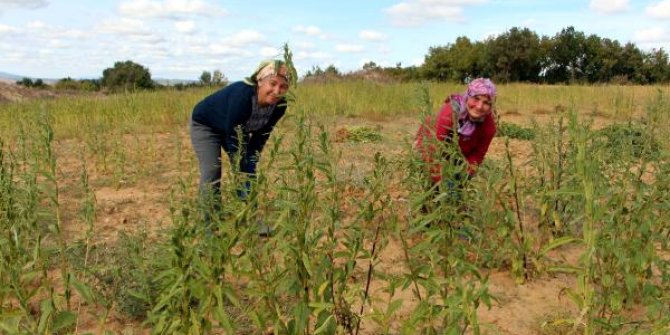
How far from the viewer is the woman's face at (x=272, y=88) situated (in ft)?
10.9

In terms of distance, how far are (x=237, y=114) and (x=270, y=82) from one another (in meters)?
0.34

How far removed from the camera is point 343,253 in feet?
6.23

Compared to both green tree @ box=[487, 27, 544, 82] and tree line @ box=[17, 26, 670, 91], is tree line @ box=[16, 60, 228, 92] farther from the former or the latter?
green tree @ box=[487, 27, 544, 82]

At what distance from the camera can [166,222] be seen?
13.8 feet

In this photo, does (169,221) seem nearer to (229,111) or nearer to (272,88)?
(229,111)

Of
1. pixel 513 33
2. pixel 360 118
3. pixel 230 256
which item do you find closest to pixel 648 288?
Answer: pixel 230 256

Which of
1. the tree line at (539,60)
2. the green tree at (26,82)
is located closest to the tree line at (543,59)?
the tree line at (539,60)

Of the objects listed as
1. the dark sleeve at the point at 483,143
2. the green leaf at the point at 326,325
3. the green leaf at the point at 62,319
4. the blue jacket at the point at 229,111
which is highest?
the blue jacket at the point at 229,111

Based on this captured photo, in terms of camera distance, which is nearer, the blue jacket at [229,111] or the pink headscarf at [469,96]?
the blue jacket at [229,111]

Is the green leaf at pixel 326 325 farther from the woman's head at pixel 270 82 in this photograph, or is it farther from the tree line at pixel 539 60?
the tree line at pixel 539 60

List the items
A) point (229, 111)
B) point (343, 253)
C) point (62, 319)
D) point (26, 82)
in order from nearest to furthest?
1. point (62, 319)
2. point (343, 253)
3. point (229, 111)
4. point (26, 82)

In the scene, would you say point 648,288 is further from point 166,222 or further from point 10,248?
point 166,222

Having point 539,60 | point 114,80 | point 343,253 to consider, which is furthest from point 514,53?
point 343,253

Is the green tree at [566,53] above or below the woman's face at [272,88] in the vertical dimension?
above
